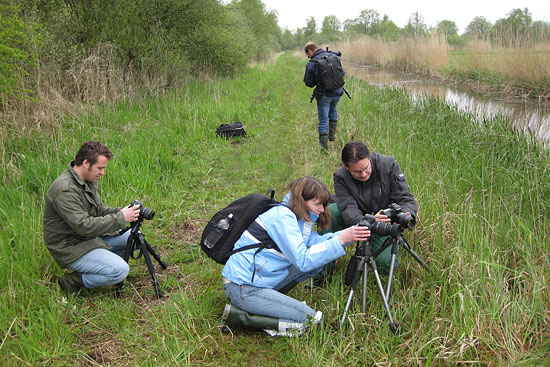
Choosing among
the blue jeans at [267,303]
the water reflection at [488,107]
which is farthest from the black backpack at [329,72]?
the blue jeans at [267,303]

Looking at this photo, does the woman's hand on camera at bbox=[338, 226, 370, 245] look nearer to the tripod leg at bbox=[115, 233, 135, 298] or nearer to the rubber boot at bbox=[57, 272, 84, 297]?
the tripod leg at bbox=[115, 233, 135, 298]

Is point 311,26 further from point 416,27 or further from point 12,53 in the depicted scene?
point 12,53

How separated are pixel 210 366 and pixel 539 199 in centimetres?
294

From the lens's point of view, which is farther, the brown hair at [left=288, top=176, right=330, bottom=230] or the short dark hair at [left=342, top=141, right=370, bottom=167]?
the short dark hair at [left=342, top=141, right=370, bottom=167]

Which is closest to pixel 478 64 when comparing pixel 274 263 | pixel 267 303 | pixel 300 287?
pixel 300 287

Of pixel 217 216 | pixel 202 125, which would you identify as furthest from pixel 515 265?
pixel 202 125

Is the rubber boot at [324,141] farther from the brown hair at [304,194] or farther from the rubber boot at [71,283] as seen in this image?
the rubber boot at [71,283]

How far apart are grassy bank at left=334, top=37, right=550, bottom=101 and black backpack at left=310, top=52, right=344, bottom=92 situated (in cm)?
330

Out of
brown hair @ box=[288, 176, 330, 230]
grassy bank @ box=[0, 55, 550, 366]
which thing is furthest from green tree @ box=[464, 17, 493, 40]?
brown hair @ box=[288, 176, 330, 230]

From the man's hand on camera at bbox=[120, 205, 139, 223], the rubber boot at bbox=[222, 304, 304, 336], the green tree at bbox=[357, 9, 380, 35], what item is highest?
the green tree at bbox=[357, 9, 380, 35]

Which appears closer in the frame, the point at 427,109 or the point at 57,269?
the point at 57,269

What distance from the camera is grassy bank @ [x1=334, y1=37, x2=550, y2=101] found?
9.90m

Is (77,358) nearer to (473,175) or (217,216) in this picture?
(217,216)

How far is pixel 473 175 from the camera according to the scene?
13.0 ft
